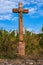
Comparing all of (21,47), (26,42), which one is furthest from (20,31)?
(26,42)

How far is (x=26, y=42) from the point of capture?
59.4ft

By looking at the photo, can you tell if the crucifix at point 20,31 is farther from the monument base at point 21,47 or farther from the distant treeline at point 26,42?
the distant treeline at point 26,42

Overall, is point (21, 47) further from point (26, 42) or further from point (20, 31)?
point (26, 42)

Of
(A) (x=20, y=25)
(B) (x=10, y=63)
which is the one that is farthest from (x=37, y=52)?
(B) (x=10, y=63)

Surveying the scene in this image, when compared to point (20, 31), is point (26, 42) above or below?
below

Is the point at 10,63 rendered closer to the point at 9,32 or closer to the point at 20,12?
the point at 20,12

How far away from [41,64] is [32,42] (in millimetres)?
7385

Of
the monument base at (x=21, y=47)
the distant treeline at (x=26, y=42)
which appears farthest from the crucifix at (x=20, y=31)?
the distant treeline at (x=26, y=42)

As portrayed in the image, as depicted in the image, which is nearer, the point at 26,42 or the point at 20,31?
the point at 20,31

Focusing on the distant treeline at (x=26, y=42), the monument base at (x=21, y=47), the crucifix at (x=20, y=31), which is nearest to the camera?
the distant treeline at (x=26, y=42)

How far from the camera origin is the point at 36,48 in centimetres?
1827

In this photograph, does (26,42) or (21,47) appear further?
(26,42)

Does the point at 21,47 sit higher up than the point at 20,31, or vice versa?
the point at 20,31

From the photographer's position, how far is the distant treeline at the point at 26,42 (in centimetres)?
1644
